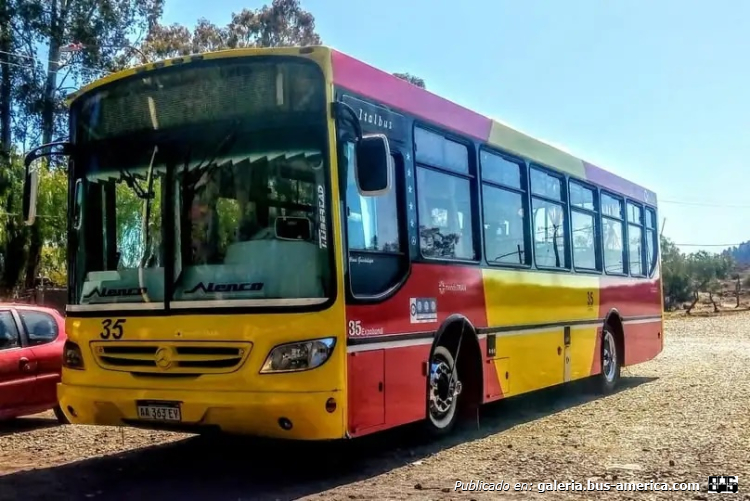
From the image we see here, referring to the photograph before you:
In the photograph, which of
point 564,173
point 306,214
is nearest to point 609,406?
point 564,173

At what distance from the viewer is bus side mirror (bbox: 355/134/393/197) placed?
251 inches

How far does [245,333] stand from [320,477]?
1.44 m

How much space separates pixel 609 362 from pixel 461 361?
16.2ft

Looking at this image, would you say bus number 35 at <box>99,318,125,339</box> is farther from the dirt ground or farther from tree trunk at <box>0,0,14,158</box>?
tree trunk at <box>0,0,14,158</box>

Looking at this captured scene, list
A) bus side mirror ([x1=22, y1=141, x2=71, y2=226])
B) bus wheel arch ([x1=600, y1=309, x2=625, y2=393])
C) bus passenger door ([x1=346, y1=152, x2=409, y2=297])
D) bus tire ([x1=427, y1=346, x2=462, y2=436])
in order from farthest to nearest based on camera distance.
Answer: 1. bus wheel arch ([x1=600, y1=309, x2=625, y2=393])
2. bus tire ([x1=427, y1=346, x2=462, y2=436])
3. bus side mirror ([x1=22, y1=141, x2=71, y2=226])
4. bus passenger door ([x1=346, y1=152, x2=409, y2=297])

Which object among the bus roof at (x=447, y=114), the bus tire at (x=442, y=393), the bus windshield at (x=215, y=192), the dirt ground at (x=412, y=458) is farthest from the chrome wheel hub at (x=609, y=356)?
the bus windshield at (x=215, y=192)

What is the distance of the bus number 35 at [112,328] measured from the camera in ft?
22.7

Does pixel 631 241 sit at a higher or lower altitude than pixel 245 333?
higher

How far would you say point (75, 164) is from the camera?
747 cm

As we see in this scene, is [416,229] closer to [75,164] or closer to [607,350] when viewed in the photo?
[75,164]

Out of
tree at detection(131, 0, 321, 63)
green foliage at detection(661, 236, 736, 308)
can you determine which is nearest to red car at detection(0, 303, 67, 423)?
tree at detection(131, 0, 321, 63)

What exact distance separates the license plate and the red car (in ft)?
10.3

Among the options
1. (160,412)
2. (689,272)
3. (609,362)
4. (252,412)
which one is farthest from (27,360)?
(689,272)

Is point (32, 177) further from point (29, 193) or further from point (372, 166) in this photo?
point (372, 166)
